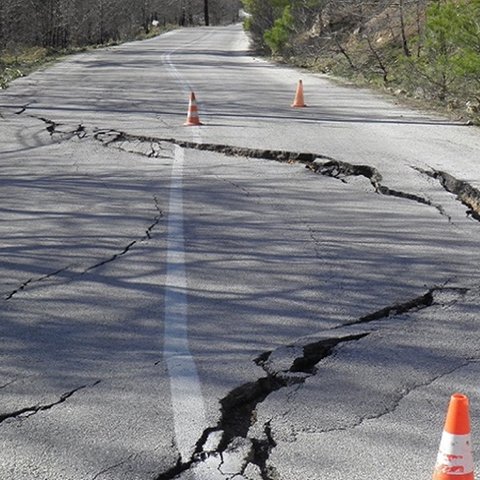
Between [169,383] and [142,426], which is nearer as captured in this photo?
[142,426]

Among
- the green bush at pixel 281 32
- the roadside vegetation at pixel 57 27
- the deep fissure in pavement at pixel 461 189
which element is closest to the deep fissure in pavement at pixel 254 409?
the deep fissure in pavement at pixel 461 189

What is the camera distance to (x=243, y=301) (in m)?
6.45

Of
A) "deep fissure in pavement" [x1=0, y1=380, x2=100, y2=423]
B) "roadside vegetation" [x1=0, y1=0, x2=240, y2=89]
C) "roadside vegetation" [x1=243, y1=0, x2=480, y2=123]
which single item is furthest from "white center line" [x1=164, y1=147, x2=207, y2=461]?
"roadside vegetation" [x1=0, y1=0, x2=240, y2=89]

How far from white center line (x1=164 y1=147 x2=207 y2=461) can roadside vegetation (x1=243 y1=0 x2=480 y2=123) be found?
417 inches

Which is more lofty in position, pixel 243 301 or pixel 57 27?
pixel 243 301

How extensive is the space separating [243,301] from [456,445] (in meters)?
3.03

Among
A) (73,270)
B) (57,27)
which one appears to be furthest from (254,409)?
(57,27)

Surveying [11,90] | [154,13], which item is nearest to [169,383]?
[11,90]

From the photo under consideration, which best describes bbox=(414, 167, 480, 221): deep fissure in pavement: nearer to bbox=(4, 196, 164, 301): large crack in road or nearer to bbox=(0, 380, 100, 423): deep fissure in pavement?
bbox=(4, 196, 164, 301): large crack in road

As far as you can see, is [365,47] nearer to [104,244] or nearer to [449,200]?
[449,200]

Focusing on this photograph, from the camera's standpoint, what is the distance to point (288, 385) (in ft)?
16.2

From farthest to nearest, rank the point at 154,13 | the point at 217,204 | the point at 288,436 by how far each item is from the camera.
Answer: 1. the point at 154,13
2. the point at 217,204
3. the point at 288,436

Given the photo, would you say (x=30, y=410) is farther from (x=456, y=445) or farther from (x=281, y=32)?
(x=281, y=32)

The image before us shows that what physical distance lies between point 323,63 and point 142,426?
30970 millimetres
